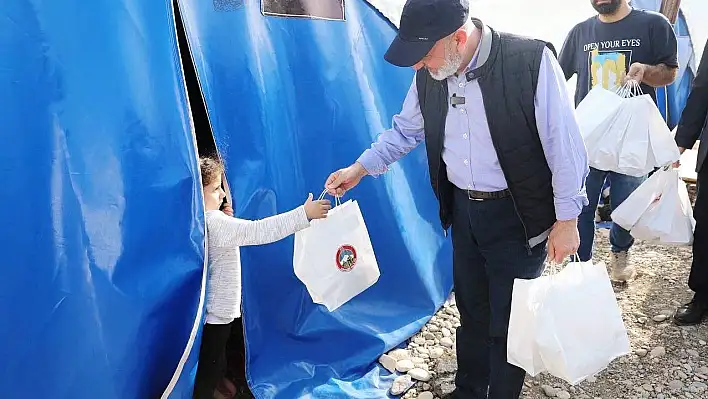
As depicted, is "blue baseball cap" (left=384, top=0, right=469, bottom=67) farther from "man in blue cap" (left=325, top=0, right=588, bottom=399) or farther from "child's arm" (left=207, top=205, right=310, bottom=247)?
"child's arm" (left=207, top=205, right=310, bottom=247)

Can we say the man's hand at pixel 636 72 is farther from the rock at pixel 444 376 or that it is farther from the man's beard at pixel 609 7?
the rock at pixel 444 376

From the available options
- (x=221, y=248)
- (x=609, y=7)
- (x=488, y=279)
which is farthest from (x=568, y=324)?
(x=609, y=7)

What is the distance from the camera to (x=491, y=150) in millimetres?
1953

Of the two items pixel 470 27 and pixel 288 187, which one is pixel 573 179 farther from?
pixel 288 187

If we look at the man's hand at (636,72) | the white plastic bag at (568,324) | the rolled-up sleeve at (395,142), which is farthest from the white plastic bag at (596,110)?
the white plastic bag at (568,324)

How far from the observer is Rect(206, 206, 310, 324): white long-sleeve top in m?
2.14

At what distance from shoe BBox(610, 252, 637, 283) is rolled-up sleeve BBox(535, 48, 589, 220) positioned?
201 cm

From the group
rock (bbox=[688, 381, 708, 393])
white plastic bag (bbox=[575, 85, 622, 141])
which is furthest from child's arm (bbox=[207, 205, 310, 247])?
rock (bbox=[688, 381, 708, 393])

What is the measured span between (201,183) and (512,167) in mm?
1056

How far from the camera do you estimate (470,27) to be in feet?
6.13

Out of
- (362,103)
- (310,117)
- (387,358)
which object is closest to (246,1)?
(310,117)

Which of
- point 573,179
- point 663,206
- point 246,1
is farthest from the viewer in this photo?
point 663,206

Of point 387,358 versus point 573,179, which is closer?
point 573,179

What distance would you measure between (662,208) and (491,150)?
5.27 feet
